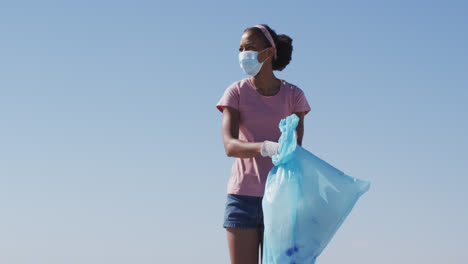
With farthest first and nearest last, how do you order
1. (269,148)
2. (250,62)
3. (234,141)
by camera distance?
(250,62)
(234,141)
(269,148)

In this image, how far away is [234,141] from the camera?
4.38 m

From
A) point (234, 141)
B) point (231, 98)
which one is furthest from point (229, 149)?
point (231, 98)

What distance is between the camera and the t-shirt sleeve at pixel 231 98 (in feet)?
15.0

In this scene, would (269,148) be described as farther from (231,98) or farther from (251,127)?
(231,98)

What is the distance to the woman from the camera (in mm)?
4527

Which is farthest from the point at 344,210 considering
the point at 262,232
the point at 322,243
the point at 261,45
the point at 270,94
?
the point at 261,45

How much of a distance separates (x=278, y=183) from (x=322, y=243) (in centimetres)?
44

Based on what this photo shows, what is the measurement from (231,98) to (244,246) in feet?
3.08

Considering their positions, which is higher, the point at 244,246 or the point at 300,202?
the point at 300,202

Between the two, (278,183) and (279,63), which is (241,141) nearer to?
(278,183)

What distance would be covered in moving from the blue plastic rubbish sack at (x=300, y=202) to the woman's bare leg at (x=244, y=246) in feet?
0.74

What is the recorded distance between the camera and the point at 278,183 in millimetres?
4211

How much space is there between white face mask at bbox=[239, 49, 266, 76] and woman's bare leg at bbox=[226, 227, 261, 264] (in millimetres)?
1045

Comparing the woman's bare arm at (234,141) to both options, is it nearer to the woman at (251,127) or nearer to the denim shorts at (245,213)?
the woman at (251,127)
